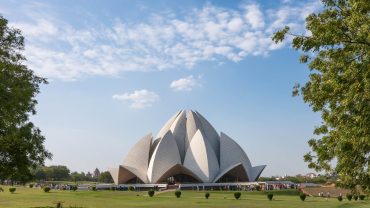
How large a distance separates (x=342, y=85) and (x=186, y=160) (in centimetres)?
5740

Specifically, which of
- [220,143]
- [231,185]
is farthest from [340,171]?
[220,143]

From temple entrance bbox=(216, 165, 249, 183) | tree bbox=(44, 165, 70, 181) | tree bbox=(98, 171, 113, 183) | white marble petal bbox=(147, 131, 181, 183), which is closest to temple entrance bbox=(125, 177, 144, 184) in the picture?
white marble petal bbox=(147, 131, 181, 183)

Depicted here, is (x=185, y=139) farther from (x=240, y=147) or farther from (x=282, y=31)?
(x=282, y=31)

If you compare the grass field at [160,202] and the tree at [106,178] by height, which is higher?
the tree at [106,178]

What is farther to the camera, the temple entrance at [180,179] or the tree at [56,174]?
the tree at [56,174]

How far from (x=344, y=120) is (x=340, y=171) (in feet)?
7.57

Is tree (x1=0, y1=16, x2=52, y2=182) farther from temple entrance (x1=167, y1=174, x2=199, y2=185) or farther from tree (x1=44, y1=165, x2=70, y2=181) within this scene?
tree (x1=44, y1=165, x2=70, y2=181)

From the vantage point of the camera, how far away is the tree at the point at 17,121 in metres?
14.1

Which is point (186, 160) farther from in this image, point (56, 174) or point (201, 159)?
point (56, 174)

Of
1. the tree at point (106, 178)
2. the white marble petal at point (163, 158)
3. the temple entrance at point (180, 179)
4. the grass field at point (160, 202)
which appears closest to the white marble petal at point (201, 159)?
the white marble petal at point (163, 158)

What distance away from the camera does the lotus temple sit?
64.8 m

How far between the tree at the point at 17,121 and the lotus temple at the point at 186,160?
49.1m

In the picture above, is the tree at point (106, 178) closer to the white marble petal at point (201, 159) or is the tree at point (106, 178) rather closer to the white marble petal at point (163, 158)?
the white marble petal at point (163, 158)

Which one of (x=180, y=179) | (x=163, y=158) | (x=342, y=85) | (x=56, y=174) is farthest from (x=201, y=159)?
(x=56, y=174)
